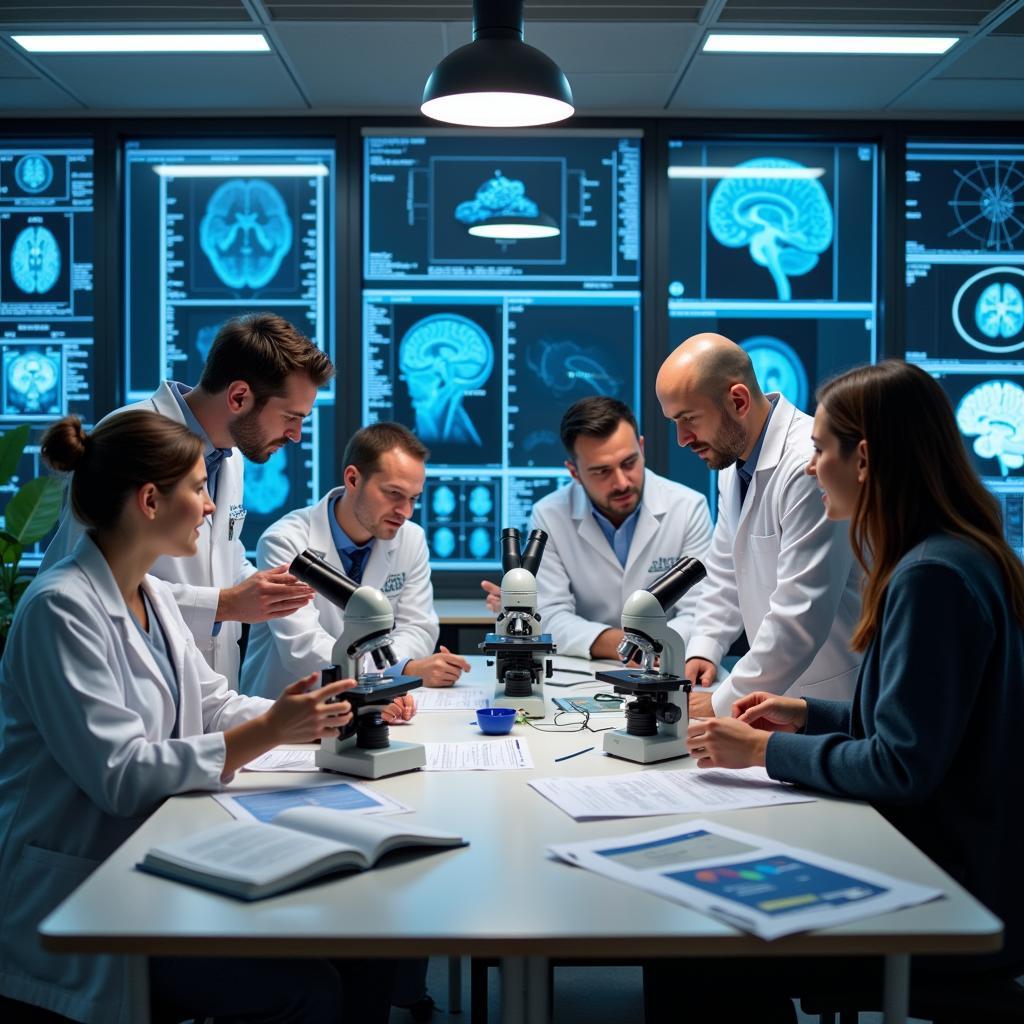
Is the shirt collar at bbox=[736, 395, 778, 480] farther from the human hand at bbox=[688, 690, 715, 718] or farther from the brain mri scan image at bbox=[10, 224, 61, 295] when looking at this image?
the brain mri scan image at bbox=[10, 224, 61, 295]

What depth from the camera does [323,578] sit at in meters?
2.07

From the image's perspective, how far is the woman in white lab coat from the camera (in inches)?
60.6

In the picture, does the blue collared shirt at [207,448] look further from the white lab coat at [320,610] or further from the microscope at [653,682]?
the microscope at [653,682]

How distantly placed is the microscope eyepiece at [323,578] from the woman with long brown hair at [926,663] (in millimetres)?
695

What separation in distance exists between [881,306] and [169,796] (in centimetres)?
359

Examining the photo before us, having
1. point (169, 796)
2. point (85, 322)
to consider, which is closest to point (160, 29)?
point (85, 322)

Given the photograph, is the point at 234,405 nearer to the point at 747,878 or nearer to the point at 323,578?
the point at 323,578

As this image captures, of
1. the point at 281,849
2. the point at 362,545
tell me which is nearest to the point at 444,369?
the point at 362,545

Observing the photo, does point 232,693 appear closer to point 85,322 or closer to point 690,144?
point 85,322

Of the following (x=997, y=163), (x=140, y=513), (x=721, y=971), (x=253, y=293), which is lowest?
(x=721, y=971)

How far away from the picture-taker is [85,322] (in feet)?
14.3

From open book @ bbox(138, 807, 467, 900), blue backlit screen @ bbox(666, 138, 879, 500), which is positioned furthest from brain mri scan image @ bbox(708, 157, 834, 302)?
open book @ bbox(138, 807, 467, 900)

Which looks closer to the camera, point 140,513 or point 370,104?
point 140,513

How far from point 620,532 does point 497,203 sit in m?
1.59
